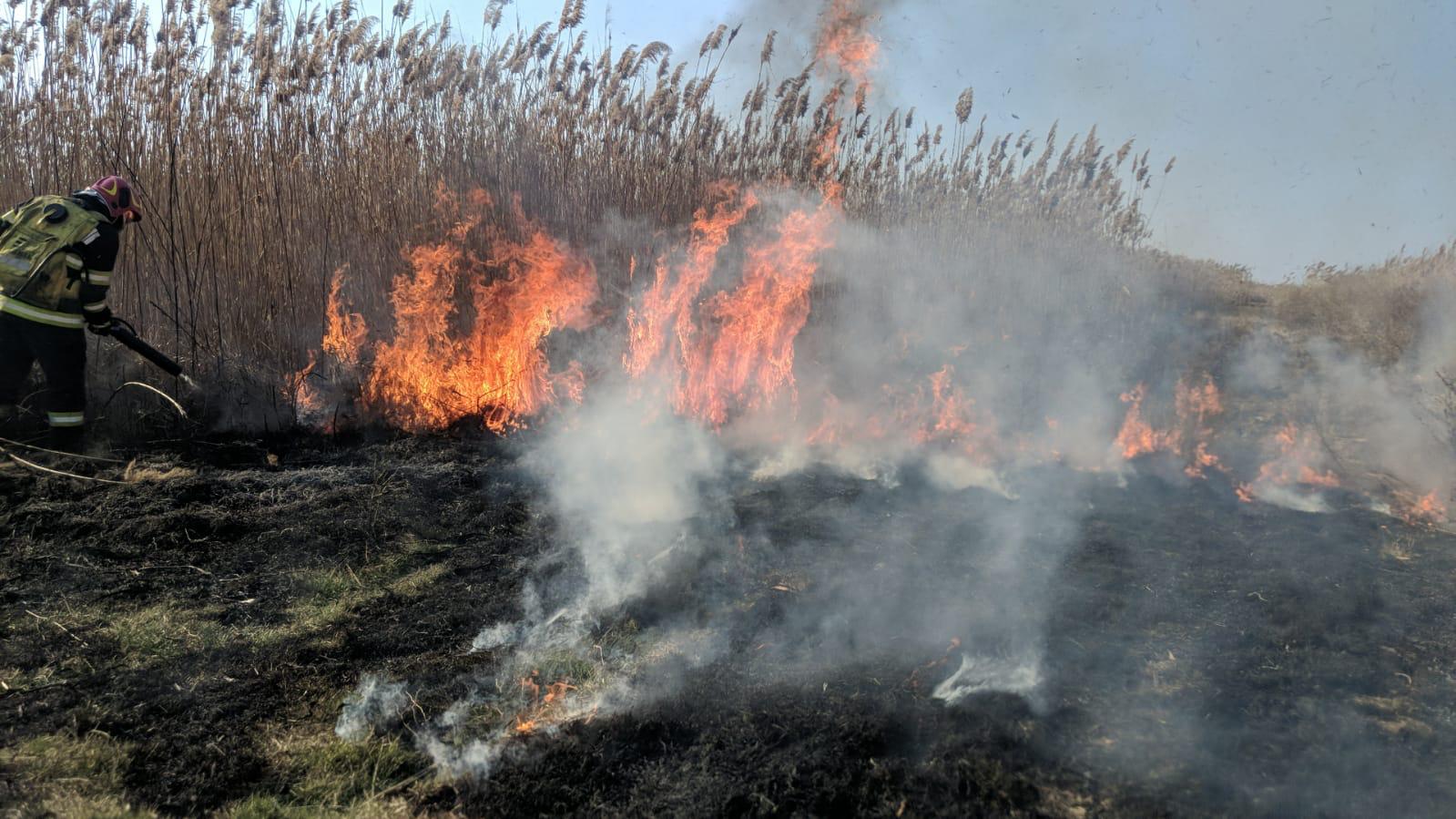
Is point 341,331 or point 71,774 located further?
point 341,331

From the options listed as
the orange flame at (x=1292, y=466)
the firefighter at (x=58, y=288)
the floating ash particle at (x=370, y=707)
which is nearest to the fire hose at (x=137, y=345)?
the firefighter at (x=58, y=288)

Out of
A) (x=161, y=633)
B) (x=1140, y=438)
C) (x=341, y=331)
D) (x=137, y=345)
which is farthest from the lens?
(x=341, y=331)

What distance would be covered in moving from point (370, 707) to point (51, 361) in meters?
4.07

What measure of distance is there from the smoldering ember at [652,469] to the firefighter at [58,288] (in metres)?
0.03

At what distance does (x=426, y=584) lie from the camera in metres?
3.83

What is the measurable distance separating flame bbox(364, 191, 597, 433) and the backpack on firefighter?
2128 mm

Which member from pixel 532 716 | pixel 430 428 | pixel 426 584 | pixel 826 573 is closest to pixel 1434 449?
pixel 826 573

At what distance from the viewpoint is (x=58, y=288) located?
188 inches

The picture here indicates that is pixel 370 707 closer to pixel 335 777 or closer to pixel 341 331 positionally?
pixel 335 777

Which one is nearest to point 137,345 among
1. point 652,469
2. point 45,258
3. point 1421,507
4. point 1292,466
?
point 45,258

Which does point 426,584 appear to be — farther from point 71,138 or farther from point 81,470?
point 71,138

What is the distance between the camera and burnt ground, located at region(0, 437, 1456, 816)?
229cm

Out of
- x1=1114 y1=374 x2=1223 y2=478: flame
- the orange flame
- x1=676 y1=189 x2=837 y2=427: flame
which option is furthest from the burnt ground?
x1=676 y1=189 x2=837 y2=427: flame

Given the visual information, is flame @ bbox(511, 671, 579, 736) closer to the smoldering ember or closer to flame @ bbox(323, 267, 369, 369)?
the smoldering ember
